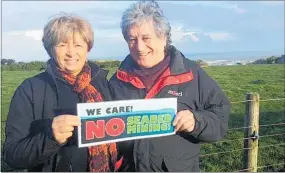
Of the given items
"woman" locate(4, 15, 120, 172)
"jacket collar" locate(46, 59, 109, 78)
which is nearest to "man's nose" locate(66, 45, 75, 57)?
"woman" locate(4, 15, 120, 172)

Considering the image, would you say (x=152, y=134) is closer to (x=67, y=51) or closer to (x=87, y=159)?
(x=87, y=159)

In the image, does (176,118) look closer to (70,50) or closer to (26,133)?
(70,50)

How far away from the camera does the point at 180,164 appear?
2.59 metres

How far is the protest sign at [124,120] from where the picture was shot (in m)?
2.37

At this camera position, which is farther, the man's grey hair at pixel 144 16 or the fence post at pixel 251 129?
the fence post at pixel 251 129

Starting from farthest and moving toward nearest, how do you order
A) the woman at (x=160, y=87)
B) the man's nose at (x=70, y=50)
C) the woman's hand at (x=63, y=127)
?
the woman at (x=160, y=87) → the man's nose at (x=70, y=50) → the woman's hand at (x=63, y=127)

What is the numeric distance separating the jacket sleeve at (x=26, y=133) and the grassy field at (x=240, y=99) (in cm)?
11

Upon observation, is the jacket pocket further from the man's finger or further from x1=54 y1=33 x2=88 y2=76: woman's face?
x1=54 y1=33 x2=88 y2=76: woman's face

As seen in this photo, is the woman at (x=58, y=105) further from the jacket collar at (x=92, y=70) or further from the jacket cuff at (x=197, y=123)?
the jacket cuff at (x=197, y=123)

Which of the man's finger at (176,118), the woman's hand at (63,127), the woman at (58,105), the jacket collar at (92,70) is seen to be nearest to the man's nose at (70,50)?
the woman at (58,105)

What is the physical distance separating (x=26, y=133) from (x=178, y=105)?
2.87ft

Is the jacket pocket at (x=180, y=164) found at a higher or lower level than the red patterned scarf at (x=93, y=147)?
lower

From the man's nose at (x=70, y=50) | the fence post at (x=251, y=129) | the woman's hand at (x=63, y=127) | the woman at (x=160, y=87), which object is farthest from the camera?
the fence post at (x=251, y=129)

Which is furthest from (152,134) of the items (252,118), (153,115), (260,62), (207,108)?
(252,118)
